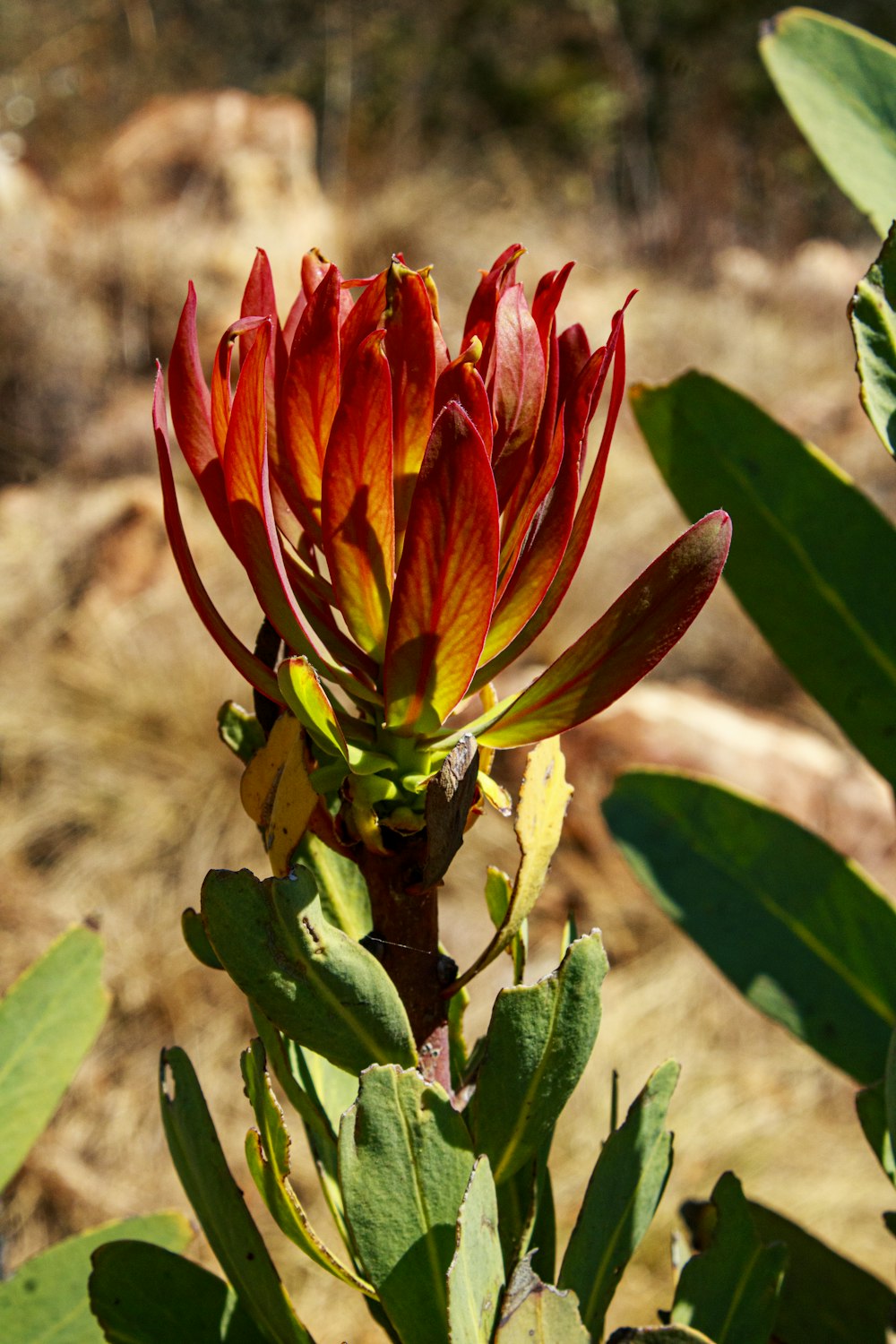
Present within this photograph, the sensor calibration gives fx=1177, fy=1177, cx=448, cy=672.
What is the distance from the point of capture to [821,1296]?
0.52 metres

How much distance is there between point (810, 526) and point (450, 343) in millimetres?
4179

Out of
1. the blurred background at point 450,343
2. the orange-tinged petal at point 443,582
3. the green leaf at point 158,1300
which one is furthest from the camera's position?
the blurred background at point 450,343

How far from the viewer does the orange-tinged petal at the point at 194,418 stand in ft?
1.13

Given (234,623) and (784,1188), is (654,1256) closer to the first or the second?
(784,1188)

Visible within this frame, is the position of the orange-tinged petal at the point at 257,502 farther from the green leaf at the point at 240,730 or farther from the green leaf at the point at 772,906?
the green leaf at the point at 772,906

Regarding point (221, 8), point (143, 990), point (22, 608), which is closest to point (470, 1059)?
point (143, 990)

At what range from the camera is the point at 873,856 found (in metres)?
2.66

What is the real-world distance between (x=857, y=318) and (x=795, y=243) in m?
6.81

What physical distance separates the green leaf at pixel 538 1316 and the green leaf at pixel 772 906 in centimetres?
25

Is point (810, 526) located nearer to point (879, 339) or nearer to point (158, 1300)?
point (879, 339)

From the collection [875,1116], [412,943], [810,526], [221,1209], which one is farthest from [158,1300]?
[810,526]

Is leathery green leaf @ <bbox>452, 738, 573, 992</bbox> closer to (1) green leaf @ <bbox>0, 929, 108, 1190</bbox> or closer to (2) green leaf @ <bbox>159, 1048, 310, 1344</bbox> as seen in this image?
(2) green leaf @ <bbox>159, 1048, 310, 1344</bbox>

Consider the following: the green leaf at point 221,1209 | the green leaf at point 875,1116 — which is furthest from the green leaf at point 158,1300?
the green leaf at point 875,1116

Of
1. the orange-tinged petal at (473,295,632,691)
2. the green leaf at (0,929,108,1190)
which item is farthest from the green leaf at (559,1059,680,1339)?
the green leaf at (0,929,108,1190)
